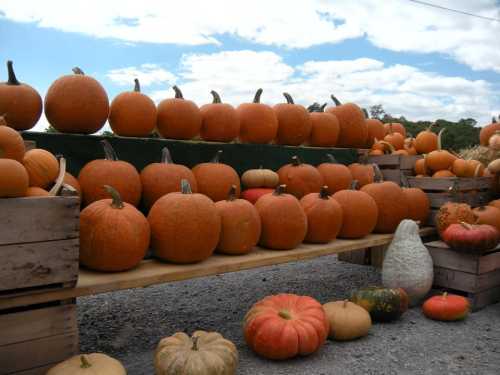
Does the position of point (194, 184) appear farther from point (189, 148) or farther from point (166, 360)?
point (166, 360)

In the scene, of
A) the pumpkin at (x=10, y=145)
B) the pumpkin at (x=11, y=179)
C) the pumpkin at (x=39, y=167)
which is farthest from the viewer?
the pumpkin at (x=39, y=167)

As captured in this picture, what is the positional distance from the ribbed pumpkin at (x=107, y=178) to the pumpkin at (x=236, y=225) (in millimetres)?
550

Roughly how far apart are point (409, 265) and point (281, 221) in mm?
1127

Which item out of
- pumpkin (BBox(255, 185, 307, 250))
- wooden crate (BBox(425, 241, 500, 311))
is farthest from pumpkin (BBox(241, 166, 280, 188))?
wooden crate (BBox(425, 241, 500, 311))

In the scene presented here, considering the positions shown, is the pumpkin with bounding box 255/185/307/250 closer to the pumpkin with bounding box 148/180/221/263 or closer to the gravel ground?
the pumpkin with bounding box 148/180/221/263

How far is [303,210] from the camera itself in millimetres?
3379

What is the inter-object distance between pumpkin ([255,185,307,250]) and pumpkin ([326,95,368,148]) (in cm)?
Result: 160

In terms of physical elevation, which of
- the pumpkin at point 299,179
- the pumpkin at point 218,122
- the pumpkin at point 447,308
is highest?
the pumpkin at point 218,122

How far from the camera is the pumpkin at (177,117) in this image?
141 inches

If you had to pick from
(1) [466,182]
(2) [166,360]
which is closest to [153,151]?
(2) [166,360]

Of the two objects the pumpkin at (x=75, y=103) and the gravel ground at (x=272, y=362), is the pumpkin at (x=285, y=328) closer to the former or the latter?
the gravel ground at (x=272, y=362)

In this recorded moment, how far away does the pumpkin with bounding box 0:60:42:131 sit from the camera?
2.88m

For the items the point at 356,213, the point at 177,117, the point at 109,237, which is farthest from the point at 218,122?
the point at 109,237

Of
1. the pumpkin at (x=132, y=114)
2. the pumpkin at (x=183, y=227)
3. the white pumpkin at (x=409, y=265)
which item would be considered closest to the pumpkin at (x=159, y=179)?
the pumpkin at (x=132, y=114)
